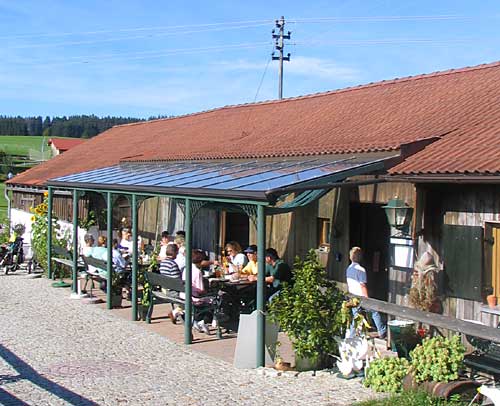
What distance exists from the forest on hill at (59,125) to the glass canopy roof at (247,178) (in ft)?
263

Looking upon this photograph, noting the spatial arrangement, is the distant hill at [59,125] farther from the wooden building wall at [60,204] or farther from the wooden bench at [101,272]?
the wooden bench at [101,272]

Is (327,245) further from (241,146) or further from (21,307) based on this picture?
(21,307)

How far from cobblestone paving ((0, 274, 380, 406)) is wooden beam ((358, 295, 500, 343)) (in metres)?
0.91

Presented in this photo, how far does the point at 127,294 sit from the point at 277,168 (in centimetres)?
489

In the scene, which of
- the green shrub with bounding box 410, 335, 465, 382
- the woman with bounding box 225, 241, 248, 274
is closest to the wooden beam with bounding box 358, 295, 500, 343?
the green shrub with bounding box 410, 335, 465, 382

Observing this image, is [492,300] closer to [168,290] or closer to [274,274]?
[274,274]

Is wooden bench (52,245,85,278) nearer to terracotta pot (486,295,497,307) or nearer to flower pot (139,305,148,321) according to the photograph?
flower pot (139,305,148,321)

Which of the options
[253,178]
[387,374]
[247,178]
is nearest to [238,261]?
[247,178]

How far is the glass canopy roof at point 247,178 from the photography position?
8.94m

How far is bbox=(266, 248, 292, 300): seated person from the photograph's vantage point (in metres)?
11.1

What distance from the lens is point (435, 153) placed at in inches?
394

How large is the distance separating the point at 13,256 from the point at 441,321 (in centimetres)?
1386

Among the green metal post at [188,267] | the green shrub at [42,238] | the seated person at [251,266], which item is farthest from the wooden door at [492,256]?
the green shrub at [42,238]

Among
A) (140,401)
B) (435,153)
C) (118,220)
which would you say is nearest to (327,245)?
(435,153)
